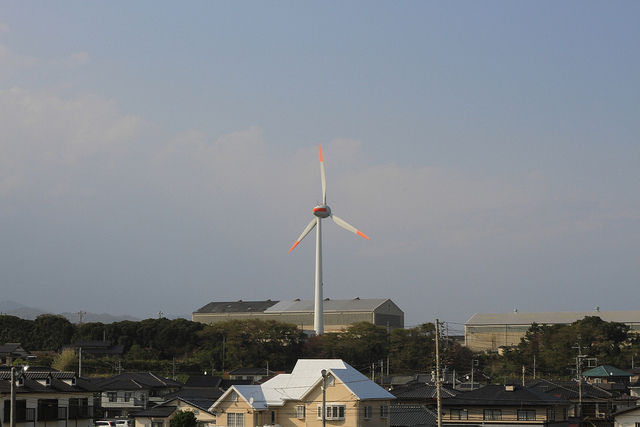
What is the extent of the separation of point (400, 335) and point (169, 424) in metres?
43.8

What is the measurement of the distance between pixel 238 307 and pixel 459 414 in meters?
96.2

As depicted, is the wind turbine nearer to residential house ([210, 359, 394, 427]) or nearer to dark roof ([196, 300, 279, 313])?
dark roof ([196, 300, 279, 313])

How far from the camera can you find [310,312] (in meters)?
135

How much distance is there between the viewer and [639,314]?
12675 centimetres

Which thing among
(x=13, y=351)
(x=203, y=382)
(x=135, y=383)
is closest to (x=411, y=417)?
(x=135, y=383)

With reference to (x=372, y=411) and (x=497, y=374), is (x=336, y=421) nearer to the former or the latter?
(x=372, y=411)

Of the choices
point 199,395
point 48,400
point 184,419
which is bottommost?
point 184,419

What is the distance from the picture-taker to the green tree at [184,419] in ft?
161

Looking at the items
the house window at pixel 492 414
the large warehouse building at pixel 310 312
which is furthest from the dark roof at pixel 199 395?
the large warehouse building at pixel 310 312

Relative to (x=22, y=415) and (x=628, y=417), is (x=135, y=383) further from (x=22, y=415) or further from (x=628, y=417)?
(x=628, y=417)

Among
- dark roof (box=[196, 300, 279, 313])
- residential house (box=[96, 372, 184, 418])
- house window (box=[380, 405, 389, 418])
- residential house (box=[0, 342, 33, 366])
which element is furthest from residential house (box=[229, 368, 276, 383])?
dark roof (box=[196, 300, 279, 313])

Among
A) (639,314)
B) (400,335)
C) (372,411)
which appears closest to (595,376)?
(400,335)

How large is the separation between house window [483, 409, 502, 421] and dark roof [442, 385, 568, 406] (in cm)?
51

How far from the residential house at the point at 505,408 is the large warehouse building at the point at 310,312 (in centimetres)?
7907
